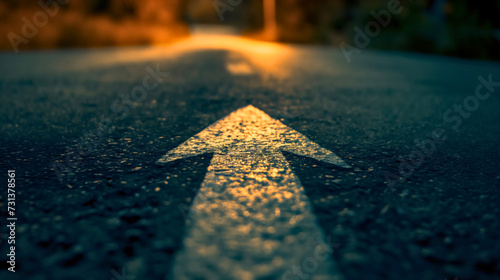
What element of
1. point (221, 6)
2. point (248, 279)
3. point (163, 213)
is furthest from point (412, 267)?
point (221, 6)

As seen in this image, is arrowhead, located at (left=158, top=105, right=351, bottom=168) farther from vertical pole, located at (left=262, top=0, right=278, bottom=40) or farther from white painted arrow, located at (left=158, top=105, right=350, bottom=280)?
vertical pole, located at (left=262, top=0, right=278, bottom=40)

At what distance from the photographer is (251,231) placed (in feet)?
4.29

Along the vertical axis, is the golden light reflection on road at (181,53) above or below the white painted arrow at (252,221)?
above

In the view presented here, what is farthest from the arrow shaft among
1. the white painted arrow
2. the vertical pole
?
the vertical pole

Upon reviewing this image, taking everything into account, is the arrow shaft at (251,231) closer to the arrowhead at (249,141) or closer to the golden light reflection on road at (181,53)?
the arrowhead at (249,141)

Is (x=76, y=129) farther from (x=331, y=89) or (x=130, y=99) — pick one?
(x=331, y=89)

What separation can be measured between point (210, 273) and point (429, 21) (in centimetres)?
1865

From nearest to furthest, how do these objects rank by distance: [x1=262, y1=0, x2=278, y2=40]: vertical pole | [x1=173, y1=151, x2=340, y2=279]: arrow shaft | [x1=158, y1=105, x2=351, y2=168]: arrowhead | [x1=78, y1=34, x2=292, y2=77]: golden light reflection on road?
1. [x1=173, y1=151, x2=340, y2=279]: arrow shaft
2. [x1=158, y1=105, x2=351, y2=168]: arrowhead
3. [x1=78, y1=34, x2=292, y2=77]: golden light reflection on road
4. [x1=262, y1=0, x2=278, y2=40]: vertical pole

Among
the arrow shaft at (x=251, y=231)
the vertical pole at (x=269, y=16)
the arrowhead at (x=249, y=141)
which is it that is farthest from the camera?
the vertical pole at (x=269, y=16)

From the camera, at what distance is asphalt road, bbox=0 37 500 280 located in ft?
3.90

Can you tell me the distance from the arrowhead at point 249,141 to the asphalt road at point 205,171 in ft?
0.29

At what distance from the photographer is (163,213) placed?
145cm

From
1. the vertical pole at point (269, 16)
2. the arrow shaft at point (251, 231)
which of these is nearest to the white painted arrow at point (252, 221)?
the arrow shaft at point (251, 231)

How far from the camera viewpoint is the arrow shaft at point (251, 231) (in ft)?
3.65
